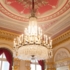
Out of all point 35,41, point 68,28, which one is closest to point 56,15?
point 68,28

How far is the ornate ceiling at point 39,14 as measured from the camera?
5061mm

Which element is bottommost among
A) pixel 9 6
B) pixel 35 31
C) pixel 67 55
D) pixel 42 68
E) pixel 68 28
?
pixel 42 68

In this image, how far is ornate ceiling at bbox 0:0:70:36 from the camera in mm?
5061

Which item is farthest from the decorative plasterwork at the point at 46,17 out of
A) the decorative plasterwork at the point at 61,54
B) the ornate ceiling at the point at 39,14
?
the decorative plasterwork at the point at 61,54

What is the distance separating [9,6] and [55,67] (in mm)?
4448

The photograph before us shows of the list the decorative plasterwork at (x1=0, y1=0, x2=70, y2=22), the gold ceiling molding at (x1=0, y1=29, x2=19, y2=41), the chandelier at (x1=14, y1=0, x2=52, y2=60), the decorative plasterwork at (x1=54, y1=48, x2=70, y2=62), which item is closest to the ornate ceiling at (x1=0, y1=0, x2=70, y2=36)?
the decorative plasterwork at (x1=0, y1=0, x2=70, y2=22)

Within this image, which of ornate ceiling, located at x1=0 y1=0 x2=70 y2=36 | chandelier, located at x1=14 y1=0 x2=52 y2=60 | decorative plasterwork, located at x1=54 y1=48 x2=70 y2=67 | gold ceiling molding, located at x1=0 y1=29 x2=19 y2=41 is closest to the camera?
chandelier, located at x1=14 y1=0 x2=52 y2=60

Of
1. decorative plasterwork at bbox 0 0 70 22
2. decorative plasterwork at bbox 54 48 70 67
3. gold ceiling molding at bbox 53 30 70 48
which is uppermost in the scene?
decorative plasterwork at bbox 0 0 70 22

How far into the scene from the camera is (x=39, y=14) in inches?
229

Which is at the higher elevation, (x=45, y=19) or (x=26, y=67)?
(x=45, y=19)

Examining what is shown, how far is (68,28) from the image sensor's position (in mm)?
6652

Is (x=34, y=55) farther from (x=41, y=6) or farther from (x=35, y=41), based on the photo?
(x=41, y=6)

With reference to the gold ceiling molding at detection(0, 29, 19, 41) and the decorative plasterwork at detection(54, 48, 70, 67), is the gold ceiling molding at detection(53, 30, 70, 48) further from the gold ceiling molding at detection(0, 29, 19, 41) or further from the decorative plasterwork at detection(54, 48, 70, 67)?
the gold ceiling molding at detection(0, 29, 19, 41)

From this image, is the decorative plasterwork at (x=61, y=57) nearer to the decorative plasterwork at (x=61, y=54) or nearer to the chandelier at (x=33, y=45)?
the decorative plasterwork at (x=61, y=54)
